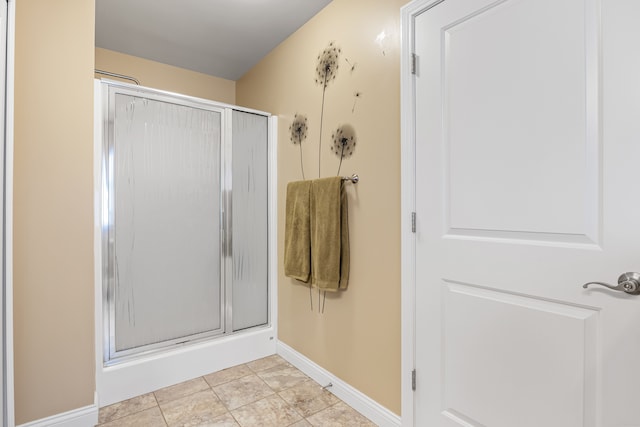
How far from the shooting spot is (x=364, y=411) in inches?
71.2

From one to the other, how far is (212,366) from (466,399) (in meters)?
1.68

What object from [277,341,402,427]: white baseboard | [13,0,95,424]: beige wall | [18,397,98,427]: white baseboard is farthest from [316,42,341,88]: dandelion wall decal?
[18,397,98,427]: white baseboard

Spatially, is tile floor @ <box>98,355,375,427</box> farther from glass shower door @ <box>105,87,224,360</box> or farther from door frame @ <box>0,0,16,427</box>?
door frame @ <box>0,0,16,427</box>

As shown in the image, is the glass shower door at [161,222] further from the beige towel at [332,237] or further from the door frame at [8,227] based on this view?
the beige towel at [332,237]

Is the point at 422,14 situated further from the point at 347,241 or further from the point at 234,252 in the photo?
the point at 234,252

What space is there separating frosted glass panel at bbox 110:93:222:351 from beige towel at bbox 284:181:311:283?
530 mm

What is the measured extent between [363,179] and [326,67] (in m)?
0.81

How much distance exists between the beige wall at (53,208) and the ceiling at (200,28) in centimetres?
62

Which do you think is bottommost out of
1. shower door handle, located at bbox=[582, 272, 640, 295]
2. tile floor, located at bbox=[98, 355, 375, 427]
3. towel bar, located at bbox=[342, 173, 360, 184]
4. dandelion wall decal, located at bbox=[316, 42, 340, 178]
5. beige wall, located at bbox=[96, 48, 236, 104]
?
tile floor, located at bbox=[98, 355, 375, 427]

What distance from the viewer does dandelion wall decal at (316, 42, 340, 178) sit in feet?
6.65

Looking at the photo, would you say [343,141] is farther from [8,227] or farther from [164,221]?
[8,227]

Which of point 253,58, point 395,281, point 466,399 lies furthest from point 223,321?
point 253,58

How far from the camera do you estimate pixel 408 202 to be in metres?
1.56

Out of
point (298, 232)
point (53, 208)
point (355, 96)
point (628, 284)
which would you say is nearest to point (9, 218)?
point (53, 208)
